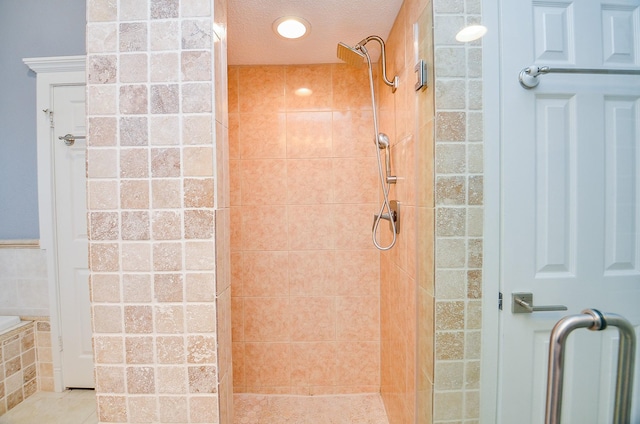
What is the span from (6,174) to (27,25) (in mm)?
964

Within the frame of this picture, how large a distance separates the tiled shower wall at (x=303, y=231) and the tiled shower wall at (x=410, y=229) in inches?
9.8

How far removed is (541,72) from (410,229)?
0.67 metres

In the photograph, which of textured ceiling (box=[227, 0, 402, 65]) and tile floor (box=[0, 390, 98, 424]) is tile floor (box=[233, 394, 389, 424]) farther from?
textured ceiling (box=[227, 0, 402, 65])

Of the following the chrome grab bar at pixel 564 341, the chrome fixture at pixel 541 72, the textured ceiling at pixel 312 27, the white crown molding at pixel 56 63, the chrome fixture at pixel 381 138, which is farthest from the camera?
the white crown molding at pixel 56 63

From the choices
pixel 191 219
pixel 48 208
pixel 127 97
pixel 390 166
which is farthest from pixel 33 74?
pixel 390 166

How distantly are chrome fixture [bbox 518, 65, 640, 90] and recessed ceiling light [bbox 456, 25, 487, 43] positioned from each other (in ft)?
0.60

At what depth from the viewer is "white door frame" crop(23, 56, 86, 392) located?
63.5 inches

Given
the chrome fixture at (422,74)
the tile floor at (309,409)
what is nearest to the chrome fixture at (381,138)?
the chrome fixture at (422,74)

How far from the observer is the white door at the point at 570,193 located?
762mm

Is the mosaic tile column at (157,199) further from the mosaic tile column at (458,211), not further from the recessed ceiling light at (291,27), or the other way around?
the mosaic tile column at (458,211)

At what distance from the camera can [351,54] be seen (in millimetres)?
1381

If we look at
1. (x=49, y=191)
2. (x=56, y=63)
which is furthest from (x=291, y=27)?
(x=49, y=191)

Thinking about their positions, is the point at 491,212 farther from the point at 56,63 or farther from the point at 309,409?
the point at 56,63

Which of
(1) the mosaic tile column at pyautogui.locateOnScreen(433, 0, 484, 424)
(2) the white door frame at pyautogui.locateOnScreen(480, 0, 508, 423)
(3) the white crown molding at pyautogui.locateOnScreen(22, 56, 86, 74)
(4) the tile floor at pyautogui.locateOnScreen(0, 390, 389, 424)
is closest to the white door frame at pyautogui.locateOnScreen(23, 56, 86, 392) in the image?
(3) the white crown molding at pyautogui.locateOnScreen(22, 56, 86, 74)
